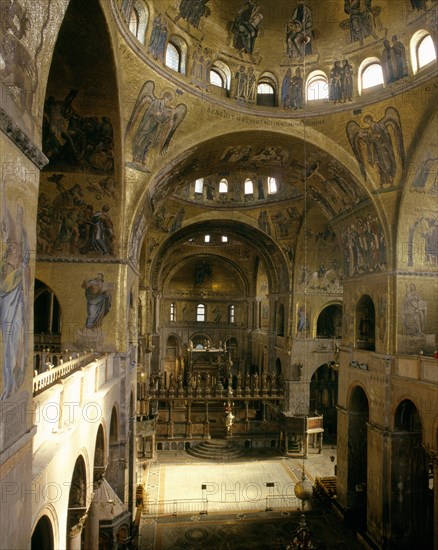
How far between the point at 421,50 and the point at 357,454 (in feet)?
49.3

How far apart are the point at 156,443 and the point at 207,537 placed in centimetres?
926

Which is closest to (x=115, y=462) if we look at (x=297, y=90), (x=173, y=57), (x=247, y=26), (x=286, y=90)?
(x=173, y=57)

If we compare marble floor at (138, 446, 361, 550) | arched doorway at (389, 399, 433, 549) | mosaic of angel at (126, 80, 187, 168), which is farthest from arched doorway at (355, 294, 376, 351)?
mosaic of angel at (126, 80, 187, 168)

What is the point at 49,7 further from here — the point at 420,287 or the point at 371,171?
the point at 420,287

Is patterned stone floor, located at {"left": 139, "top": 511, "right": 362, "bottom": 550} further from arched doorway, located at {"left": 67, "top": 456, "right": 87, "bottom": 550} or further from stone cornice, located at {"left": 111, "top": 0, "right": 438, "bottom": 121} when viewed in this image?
stone cornice, located at {"left": 111, "top": 0, "right": 438, "bottom": 121}

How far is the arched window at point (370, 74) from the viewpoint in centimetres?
1591

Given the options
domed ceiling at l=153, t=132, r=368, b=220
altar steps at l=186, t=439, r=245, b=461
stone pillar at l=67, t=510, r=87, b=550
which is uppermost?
domed ceiling at l=153, t=132, r=368, b=220

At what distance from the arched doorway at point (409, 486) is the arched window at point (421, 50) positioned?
431 inches

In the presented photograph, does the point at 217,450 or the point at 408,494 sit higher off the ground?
the point at 408,494

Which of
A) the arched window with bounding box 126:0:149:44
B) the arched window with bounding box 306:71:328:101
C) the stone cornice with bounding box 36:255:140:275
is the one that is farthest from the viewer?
the arched window with bounding box 306:71:328:101

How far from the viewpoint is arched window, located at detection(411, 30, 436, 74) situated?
14258 millimetres

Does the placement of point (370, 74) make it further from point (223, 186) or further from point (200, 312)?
point (200, 312)

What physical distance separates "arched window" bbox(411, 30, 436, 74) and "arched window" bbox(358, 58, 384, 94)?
4.22ft

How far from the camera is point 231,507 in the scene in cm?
1956
